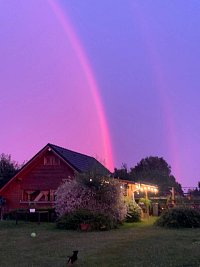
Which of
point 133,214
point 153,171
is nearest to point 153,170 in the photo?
point 153,171

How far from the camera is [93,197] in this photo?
26.4m

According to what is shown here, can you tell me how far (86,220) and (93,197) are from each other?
282cm

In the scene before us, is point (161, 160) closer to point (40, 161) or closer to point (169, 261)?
point (40, 161)

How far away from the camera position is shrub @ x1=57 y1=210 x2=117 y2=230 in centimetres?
2364

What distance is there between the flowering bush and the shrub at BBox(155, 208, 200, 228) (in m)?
2.93

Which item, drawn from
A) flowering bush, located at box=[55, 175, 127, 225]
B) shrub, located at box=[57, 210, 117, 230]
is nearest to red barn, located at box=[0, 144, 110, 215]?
flowering bush, located at box=[55, 175, 127, 225]

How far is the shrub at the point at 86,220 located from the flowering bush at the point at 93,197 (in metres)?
1.52

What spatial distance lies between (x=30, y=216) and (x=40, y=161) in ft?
22.0

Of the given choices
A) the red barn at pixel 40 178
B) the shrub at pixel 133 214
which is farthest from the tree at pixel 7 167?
the shrub at pixel 133 214

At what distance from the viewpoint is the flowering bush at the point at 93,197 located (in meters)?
26.2

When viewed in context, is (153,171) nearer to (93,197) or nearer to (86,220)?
(93,197)

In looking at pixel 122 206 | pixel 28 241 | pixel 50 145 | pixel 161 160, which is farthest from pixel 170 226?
pixel 161 160

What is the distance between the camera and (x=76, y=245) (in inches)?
641

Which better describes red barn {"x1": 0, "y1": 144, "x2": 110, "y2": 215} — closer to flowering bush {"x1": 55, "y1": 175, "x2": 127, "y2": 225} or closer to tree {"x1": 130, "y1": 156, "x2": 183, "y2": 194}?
flowering bush {"x1": 55, "y1": 175, "x2": 127, "y2": 225}
